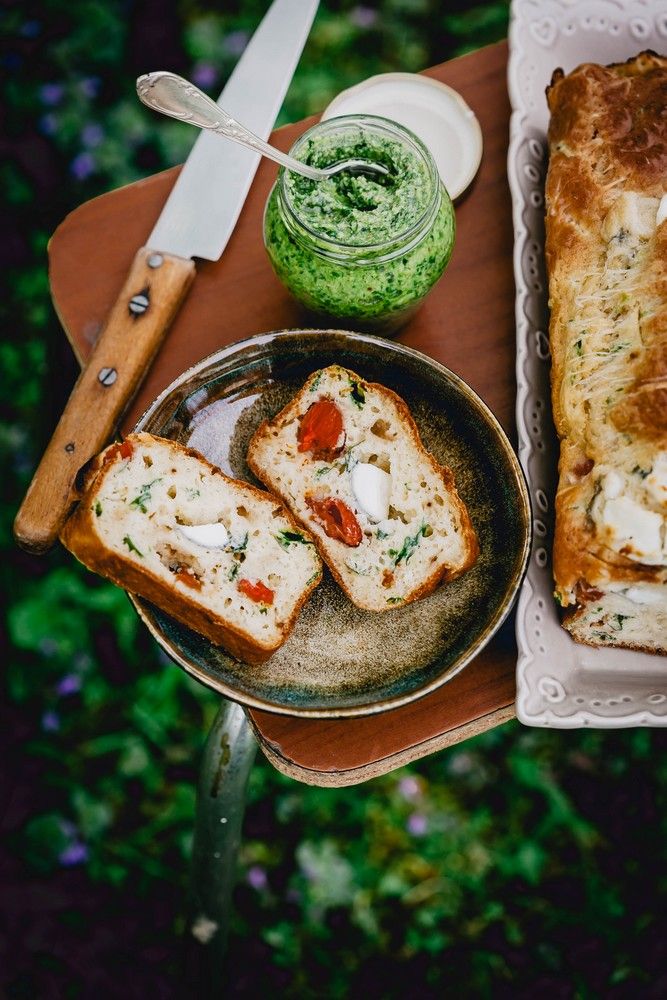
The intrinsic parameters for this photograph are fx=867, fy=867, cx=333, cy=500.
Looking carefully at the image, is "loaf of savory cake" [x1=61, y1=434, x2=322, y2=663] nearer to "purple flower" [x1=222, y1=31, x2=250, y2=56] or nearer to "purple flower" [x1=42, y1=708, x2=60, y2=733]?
"purple flower" [x1=42, y1=708, x2=60, y2=733]

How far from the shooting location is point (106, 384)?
6.56ft

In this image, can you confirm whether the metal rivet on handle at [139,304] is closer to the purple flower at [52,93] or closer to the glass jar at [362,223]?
the glass jar at [362,223]

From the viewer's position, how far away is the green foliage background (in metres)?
2.66

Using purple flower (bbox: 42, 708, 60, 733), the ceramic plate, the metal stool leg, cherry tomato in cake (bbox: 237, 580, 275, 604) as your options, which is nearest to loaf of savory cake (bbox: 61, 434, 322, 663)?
cherry tomato in cake (bbox: 237, 580, 275, 604)

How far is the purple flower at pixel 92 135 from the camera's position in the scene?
318 centimetres

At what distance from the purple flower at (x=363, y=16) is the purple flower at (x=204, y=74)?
0.54 meters

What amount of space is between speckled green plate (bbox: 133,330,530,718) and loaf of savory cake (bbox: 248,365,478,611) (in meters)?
0.06

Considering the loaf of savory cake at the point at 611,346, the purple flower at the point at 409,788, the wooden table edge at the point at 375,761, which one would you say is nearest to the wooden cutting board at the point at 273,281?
the wooden table edge at the point at 375,761

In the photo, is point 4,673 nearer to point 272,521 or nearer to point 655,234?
point 272,521

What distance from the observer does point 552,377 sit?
6.26ft

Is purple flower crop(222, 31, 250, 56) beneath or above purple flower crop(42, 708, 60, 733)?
above

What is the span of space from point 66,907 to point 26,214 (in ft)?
7.80

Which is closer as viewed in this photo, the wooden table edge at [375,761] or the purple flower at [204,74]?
the wooden table edge at [375,761]

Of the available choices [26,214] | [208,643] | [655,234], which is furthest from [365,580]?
[26,214]
